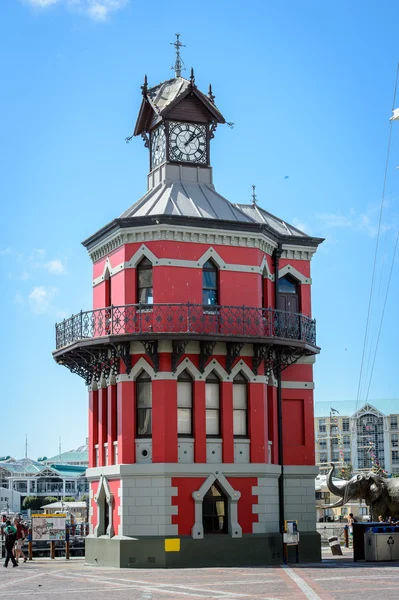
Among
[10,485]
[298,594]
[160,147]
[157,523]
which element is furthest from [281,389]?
[10,485]

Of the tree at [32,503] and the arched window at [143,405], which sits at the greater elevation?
the arched window at [143,405]

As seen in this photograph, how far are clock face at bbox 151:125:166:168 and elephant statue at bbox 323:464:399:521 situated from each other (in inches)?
515

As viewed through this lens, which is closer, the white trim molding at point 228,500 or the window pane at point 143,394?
the white trim molding at point 228,500

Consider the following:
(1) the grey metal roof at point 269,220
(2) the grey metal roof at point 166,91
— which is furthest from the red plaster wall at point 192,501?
(2) the grey metal roof at point 166,91

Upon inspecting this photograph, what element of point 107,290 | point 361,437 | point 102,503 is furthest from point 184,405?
point 361,437

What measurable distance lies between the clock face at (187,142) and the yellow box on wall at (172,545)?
1391 centimetres

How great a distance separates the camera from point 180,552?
104 feet

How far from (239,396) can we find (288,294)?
513 cm

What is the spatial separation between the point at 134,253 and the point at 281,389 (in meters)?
7.27

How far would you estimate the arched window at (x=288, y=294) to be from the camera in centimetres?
3706

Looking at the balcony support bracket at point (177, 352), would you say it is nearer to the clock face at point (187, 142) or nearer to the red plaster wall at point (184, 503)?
the red plaster wall at point (184, 503)

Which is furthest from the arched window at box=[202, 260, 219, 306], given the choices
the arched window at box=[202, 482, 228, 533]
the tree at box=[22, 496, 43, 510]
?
the tree at box=[22, 496, 43, 510]

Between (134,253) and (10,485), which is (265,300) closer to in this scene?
(134,253)

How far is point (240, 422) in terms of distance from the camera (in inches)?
1339
